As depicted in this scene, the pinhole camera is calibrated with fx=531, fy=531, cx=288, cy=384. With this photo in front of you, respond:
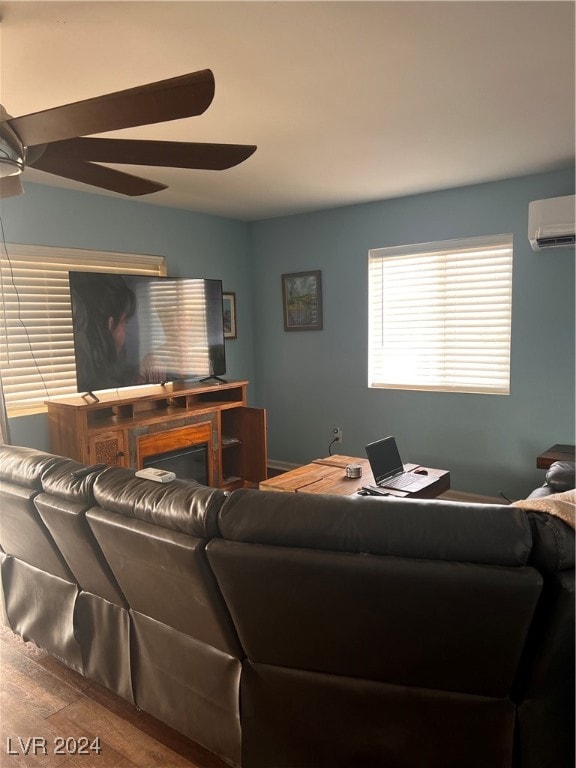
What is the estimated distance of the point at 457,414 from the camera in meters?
4.38

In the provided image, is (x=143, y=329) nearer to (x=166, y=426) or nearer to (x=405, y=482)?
(x=166, y=426)

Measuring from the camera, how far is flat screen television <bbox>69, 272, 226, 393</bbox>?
3.77 m

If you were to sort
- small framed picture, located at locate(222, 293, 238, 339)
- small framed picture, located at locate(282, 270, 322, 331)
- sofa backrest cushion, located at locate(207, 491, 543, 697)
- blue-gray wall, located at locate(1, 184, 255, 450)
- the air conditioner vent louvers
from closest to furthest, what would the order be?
sofa backrest cushion, located at locate(207, 491, 543, 697), the air conditioner vent louvers, blue-gray wall, located at locate(1, 184, 255, 450), small framed picture, located at locate(282, 270, 322, 331), small framed picture, located at locate(222, 293, 238, 339)

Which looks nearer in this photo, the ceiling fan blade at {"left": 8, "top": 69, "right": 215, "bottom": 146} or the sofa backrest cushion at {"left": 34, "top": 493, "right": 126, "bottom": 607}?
the ceiling fan blade at {"left": 8, "top": 69, "right": 215, "bottom": 146}

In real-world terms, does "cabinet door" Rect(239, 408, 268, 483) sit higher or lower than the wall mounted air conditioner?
lower

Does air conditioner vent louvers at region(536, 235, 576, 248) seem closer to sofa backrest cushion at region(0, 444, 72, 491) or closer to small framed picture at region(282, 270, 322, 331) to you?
small framed picture at region(282, 270, 322, 331)

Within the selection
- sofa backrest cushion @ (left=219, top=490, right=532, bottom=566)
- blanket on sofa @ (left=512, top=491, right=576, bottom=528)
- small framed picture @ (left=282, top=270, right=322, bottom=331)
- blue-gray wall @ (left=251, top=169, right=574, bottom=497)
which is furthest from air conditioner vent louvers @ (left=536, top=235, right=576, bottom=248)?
sofa backrest cushion @ (left=219, top=490, right=532, bottom=566)

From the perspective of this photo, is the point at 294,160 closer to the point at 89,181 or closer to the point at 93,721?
the point at 89,181

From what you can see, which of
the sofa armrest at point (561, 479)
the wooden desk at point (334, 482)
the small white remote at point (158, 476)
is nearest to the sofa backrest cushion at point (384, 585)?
the small white remote at point (158, 476)

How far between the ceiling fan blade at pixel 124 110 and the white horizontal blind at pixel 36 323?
2.25 metres

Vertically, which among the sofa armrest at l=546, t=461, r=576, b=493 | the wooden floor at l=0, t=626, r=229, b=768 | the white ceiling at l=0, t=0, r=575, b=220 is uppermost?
the white ceiling at l=0, t=0, r=575, b=220

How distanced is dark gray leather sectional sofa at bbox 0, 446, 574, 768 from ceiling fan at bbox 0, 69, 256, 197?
108 cm

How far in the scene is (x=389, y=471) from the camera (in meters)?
3.34

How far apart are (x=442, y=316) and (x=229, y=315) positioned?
82.5 inches
